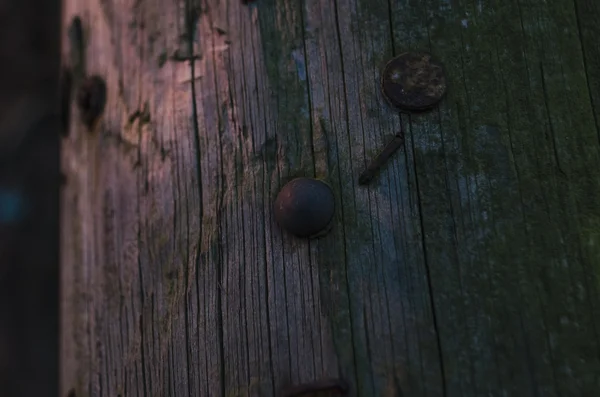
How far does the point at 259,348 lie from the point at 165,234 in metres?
0.39

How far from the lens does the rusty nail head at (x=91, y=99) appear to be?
2006 mm

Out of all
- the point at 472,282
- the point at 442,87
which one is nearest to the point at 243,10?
the point at 442,87

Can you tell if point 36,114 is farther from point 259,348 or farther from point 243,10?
point 259,348

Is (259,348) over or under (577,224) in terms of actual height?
under

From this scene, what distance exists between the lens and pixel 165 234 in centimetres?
169

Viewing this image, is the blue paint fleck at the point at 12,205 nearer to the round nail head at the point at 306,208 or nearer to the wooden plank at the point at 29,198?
the wooden plank at the point at 29,198

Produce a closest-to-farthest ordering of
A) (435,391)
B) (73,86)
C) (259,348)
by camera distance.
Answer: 1. (435,391)
2. (259,348)
3. (73,86)

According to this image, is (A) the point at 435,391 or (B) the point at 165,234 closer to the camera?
(A) the point at 435,391

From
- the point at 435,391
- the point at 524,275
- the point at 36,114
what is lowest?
the point at 435,391

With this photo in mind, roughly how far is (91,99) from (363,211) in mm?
957

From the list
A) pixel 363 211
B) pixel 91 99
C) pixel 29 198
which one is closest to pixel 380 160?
pixel 363 211

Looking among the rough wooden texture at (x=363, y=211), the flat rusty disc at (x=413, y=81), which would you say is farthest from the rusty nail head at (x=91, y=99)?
the flat rusty disc at (x=413, y=81)

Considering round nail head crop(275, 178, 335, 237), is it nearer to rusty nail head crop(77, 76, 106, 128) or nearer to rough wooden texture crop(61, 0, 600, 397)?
rough wooden texture crop(61, 0, 600, 397)

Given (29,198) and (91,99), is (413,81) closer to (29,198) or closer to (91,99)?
(91,99)
